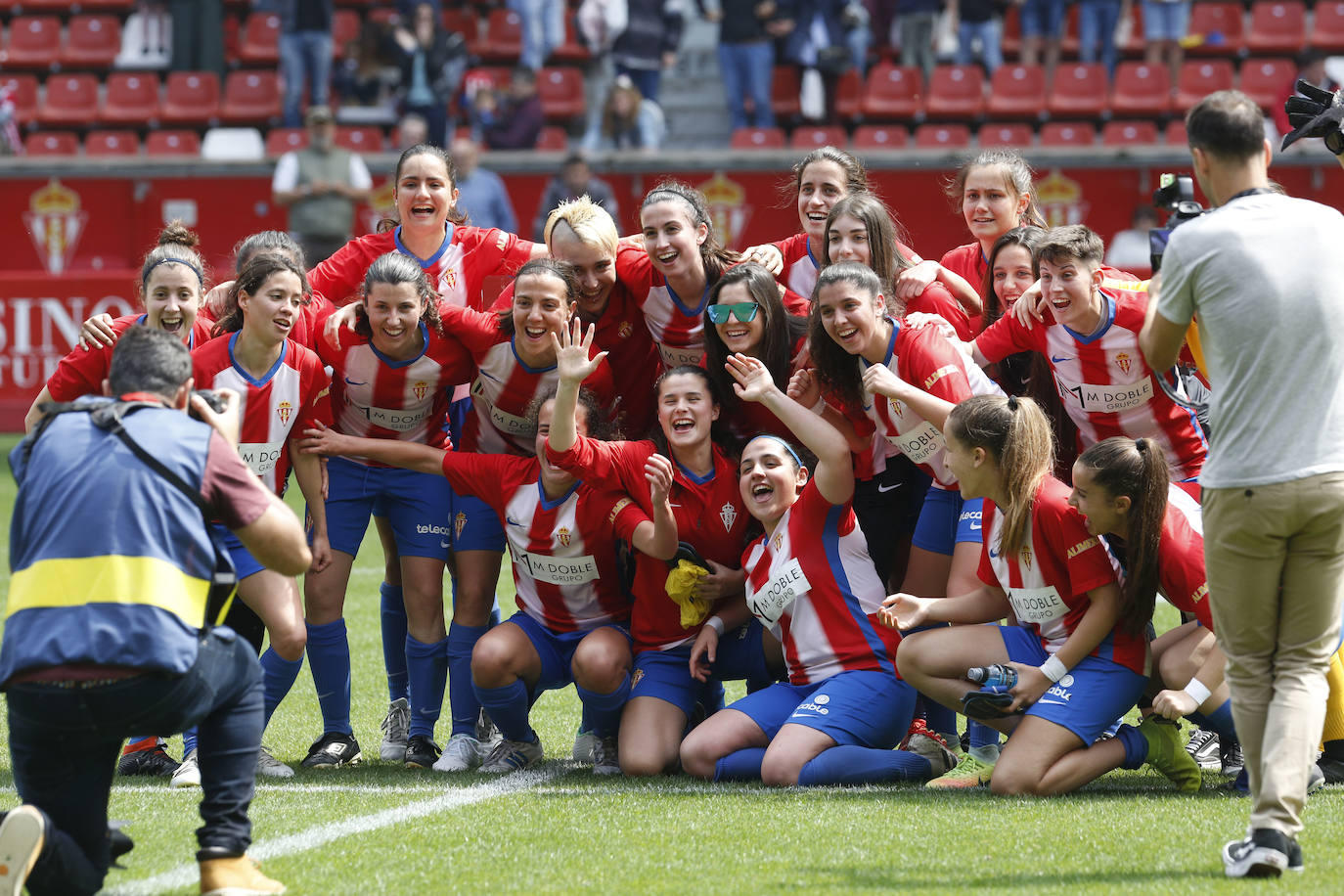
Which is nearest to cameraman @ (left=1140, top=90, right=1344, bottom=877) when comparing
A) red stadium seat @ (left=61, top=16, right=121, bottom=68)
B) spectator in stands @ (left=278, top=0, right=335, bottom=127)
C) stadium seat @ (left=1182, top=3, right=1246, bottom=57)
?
spectator in stands @ (left=278, top=0, right=335, bottom=127)

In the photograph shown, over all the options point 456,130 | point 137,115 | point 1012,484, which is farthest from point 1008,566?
point 137,115

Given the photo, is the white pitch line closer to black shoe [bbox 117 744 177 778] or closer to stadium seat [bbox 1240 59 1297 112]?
black shoe [bbox 117 744 177 778]

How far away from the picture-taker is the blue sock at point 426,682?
5.19 meters

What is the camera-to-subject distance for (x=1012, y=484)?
4461 millimetres

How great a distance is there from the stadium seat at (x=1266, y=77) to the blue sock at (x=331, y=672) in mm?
12068

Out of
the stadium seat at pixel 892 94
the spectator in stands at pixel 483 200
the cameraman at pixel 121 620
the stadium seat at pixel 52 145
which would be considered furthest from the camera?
the stadium seat at pixel 52 145

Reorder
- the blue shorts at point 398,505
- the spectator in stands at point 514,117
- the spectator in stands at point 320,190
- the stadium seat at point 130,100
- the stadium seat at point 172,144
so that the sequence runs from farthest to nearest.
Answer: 1. the stadium seat at point 130,100
2. the stadium seat at point 172,144
3. the spectator in stands at point 514,117
4. the spectator in stands at point 320,190
5. the blue shorts at point 398,505

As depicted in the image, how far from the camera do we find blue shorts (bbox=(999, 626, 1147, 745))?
172 inches

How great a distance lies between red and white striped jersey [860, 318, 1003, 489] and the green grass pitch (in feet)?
3.46

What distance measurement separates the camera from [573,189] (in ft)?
41.5

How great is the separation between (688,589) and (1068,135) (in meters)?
10.8

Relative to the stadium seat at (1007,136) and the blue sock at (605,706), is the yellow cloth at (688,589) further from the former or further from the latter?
the stadium seat at (1007,136)

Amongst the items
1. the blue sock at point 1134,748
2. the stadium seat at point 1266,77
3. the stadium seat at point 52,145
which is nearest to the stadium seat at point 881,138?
the stadium seat at point 1266,77

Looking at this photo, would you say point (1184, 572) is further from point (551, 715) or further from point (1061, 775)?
point (551, 715)
